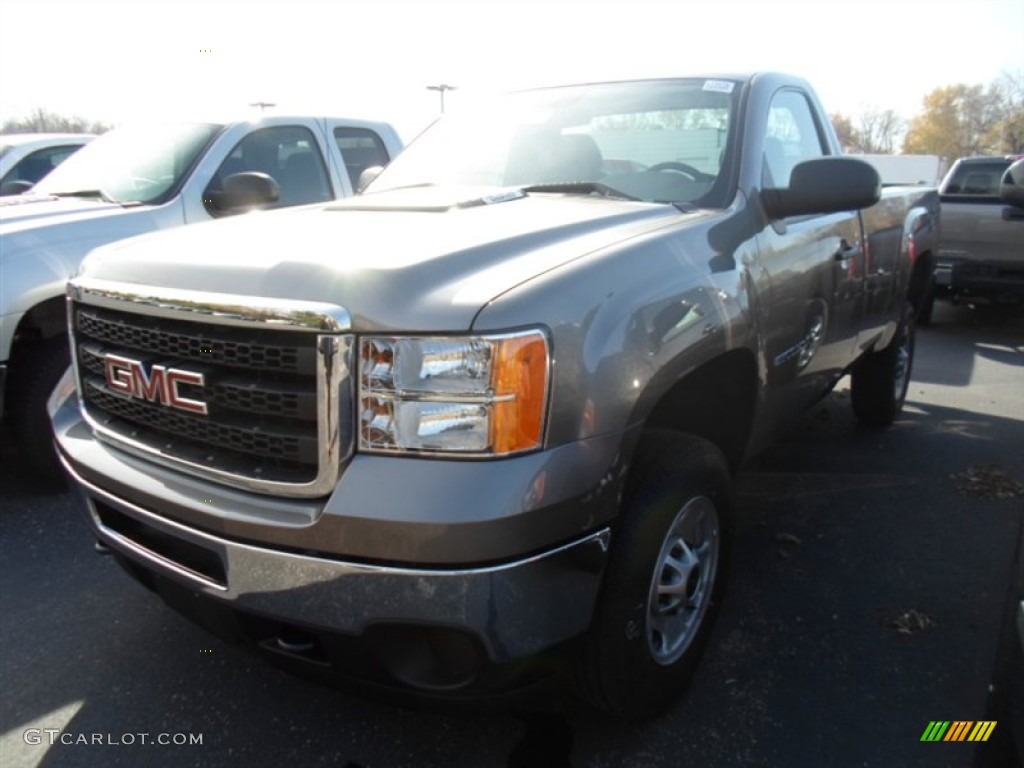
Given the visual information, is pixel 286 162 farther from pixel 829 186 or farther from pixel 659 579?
pixel 659 579

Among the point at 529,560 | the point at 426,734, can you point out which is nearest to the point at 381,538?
the point at 529,560

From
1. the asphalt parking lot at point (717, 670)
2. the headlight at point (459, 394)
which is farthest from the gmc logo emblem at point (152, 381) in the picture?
the asphalt parking lot at point (717, 670)

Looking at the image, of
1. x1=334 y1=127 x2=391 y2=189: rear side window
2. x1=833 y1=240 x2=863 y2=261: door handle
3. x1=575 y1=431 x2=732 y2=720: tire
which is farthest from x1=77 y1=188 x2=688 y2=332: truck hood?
x1=334 y1=127 x2=391 y2=189: rear side window

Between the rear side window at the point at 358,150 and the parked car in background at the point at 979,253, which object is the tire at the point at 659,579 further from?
the parked car in background at the point at 979,253

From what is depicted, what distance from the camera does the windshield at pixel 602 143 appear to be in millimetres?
3020

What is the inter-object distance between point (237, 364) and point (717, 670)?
1827 mm

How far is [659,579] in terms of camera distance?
2291mm

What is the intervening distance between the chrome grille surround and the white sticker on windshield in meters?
2.01

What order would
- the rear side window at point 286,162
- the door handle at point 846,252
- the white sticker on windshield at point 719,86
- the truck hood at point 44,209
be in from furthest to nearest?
the rear side window at point 286,162 → the truck hood at point 44,209 → the door handle at point 846,252 → the white sticker on windshield at point 719,86

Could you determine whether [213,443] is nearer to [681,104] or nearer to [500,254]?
[500,254]

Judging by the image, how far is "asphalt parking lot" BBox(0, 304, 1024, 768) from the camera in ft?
7.68

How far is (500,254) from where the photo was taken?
2.09 metres

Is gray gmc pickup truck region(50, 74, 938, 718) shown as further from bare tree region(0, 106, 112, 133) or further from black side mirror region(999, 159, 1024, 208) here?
bare tree region(0, 106, 112, 133)

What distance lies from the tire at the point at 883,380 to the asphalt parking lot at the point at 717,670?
94 centimetres
